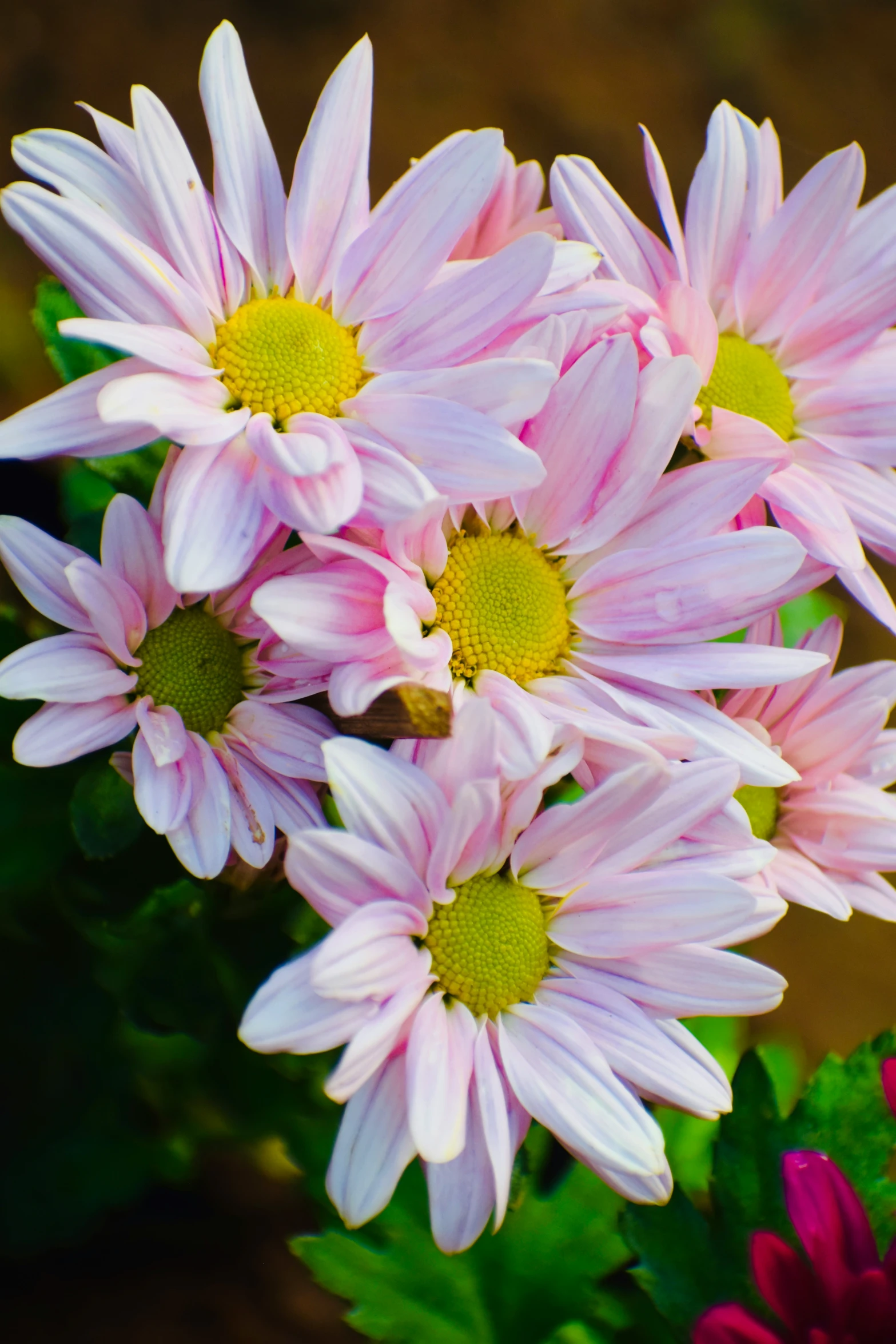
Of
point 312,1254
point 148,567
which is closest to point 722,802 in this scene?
point 148,567

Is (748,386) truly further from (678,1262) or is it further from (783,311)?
(678,1262)

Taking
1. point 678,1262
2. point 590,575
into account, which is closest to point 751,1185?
point 678,1262

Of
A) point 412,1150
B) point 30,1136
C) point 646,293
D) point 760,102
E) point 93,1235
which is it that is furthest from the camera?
point 760,102

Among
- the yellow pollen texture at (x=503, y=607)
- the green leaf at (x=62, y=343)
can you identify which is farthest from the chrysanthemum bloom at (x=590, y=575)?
the green leaf at (x=62, y=343)

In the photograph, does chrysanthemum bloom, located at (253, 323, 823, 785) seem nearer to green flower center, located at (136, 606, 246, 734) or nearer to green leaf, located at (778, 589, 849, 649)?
green flower center, located at (136, 606, 246, 734)

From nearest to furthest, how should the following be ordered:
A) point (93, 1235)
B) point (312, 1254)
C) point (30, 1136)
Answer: point (312, 1254), point (30, 1136), point (93, 1235)

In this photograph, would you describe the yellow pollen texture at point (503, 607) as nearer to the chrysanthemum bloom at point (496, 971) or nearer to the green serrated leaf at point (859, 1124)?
the chrysanthemum bloom at point (496, 971)

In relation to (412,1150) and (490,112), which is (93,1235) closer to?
(412,1150)

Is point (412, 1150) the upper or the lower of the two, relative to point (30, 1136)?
upper
